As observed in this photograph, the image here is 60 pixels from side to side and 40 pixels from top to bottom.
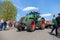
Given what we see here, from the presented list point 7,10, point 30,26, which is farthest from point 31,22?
point 7,10

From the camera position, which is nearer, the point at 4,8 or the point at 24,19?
the point at 24,19

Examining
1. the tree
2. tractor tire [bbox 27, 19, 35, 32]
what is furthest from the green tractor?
the tree

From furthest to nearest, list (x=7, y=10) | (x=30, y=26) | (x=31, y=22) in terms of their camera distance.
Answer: (x=7, y=10), (x=31, y=22), (x=30, y=26)

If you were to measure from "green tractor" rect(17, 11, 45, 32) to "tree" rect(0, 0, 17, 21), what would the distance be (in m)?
49.5

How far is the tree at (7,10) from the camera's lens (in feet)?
233

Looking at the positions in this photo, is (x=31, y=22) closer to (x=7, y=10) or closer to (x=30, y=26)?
(x=30, y=26)

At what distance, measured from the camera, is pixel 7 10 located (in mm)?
70812

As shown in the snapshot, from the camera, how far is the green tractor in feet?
60.1

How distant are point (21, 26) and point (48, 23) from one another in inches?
285

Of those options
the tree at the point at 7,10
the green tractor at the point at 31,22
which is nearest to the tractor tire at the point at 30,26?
the green tractor at the point at 31,22

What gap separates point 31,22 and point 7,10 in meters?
53.2

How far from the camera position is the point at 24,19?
66.9 ft

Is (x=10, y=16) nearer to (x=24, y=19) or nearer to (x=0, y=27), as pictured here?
(x=0, y=27)

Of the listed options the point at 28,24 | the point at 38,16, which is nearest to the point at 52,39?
the point at 28,24
